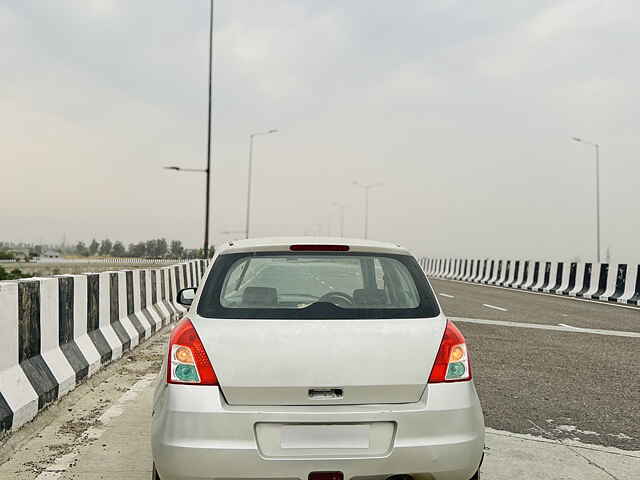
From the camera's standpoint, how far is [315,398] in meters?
3.41

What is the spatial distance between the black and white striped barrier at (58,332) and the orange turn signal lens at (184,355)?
2.28 meters

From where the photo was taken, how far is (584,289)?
86.3ft

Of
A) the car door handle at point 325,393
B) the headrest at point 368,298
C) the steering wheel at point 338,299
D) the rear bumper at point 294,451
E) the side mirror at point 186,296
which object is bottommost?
the rear bumper at point 294,451

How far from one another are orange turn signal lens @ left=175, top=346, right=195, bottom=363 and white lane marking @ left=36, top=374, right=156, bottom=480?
1.47 meters

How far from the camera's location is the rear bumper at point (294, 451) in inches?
131

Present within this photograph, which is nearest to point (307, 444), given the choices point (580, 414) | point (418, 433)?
point (418, 433)

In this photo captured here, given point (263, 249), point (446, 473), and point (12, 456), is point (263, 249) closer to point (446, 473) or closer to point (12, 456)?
point (446, 473)

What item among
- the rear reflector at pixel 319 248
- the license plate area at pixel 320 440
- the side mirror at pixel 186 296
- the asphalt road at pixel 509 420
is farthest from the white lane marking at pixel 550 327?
the license plate area at pixel 320 440

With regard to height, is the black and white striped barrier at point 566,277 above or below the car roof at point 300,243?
below

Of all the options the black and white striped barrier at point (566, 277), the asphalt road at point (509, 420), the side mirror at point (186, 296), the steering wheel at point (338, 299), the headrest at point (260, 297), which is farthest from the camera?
the black and white striped barrier at point (566, 277)

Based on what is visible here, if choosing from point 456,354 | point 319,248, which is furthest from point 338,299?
point 456,354

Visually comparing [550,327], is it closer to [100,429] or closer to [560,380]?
[560,380]

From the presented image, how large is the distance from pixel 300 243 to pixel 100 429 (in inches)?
103

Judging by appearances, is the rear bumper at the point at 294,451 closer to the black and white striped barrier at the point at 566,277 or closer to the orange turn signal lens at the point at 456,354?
the orange turn signal lens at the point at 456,354
